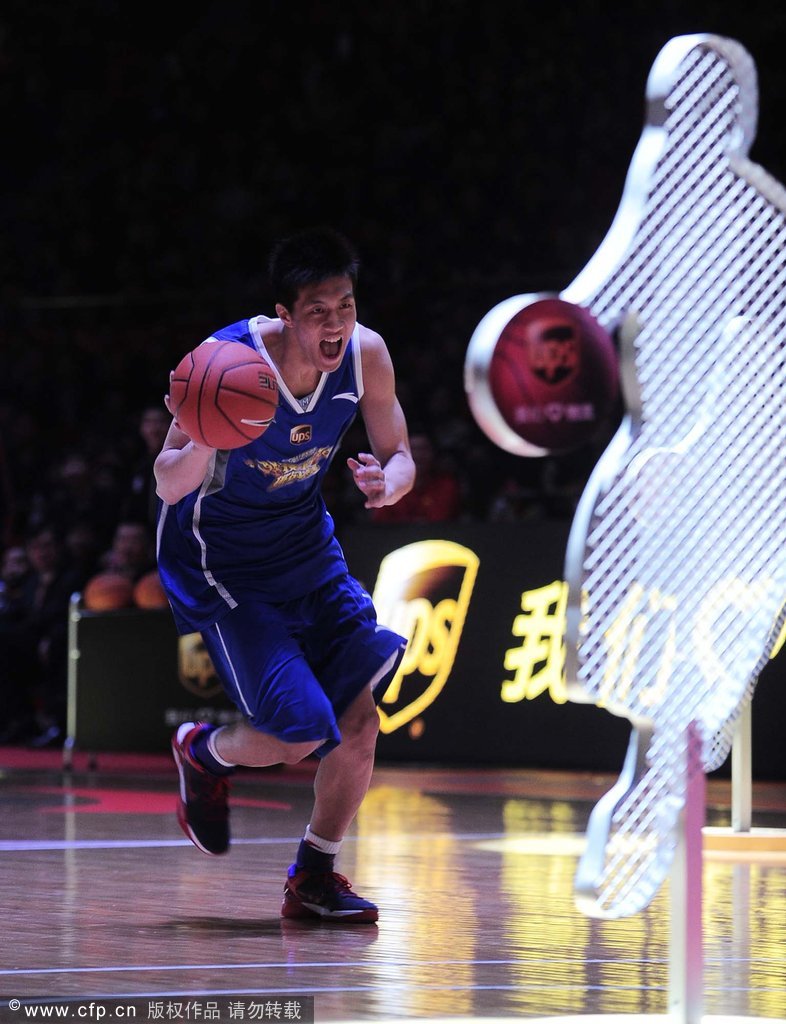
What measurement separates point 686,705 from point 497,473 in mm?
9076

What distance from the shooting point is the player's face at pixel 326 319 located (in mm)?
4637

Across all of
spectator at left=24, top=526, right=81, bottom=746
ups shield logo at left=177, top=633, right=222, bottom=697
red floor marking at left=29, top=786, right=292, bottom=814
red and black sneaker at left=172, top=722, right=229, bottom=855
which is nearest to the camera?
red and black sneaker at left=172, top=722, right=229, bottom=855

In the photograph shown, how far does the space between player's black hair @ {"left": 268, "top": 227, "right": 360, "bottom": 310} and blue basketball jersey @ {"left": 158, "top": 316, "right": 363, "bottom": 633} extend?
0.21 meters

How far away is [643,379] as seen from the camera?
3.49m

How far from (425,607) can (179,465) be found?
5.98 metres

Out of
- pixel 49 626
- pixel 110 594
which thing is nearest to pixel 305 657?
pixel 110 594

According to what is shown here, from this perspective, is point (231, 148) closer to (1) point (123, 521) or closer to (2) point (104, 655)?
(1) point (123, 521)

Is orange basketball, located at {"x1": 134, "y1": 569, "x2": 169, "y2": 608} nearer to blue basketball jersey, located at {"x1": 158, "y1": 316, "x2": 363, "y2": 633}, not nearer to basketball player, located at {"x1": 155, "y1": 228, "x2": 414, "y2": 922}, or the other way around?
basketball player, located at {"x1": 155, "y1": 228, "x2": 414, "y2": 922}

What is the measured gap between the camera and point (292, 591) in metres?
4.99

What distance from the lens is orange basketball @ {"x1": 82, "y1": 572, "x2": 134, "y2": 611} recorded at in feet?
37.6

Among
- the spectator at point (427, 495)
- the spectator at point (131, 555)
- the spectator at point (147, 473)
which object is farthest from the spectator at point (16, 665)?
the spectator at point (427, 495)

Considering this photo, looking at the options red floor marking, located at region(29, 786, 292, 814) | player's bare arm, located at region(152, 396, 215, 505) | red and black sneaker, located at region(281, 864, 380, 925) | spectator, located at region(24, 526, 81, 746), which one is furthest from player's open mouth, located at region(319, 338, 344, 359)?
spectator, located at region(24, 526, 81, 746)

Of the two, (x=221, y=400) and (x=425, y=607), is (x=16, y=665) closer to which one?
(x=425, y=607)

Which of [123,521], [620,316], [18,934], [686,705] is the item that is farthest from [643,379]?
[123,521]
